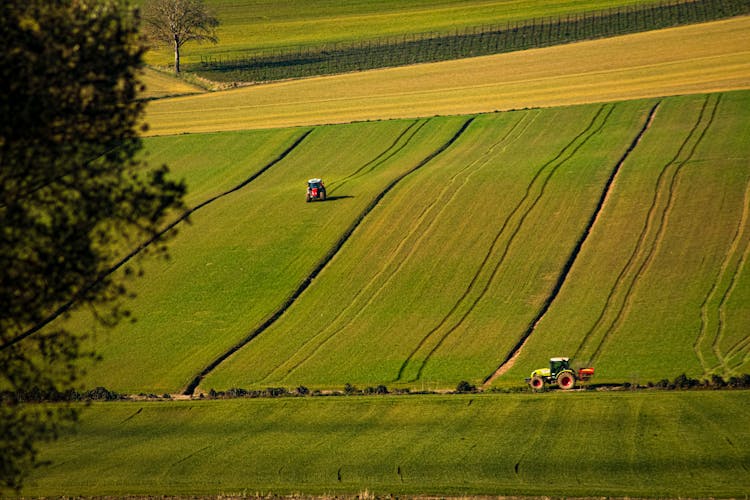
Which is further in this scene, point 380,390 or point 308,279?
point 308,279

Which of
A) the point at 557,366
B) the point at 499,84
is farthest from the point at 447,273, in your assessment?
the point at 499,84

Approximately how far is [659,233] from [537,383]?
18.4 metres

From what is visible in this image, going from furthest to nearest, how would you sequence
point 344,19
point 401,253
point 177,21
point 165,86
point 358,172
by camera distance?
1. point 344,19
2. point 177,21
3. point 165,86
4. point 358,172
5. point 401,253

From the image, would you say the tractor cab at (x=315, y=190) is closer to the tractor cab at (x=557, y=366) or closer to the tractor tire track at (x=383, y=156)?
the tractor tire track at (x=383, y=156)

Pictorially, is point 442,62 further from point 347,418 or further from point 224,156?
point 347,418

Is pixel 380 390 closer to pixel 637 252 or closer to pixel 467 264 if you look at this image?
A: pixel 467 264

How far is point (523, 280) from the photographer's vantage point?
56.6m

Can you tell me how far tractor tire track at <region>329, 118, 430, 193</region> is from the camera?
255 feet

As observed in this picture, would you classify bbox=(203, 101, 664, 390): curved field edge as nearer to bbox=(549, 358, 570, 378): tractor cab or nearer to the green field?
the green field

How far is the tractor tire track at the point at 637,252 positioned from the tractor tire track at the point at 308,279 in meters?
16.4

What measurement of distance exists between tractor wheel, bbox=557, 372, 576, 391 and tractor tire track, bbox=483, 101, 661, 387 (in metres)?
3.23

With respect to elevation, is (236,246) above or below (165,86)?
below

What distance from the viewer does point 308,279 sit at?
6081 centimetres

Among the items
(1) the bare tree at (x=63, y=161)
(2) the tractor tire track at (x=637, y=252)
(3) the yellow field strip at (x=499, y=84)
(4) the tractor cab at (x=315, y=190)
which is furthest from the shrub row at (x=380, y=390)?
(3) the yellow field strip at (x=499, y=84)
